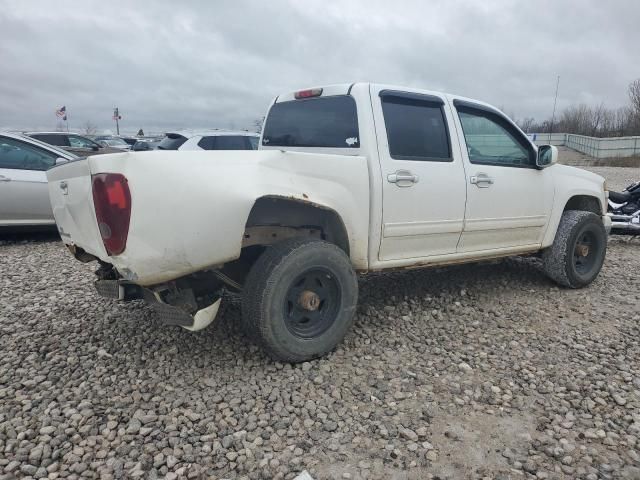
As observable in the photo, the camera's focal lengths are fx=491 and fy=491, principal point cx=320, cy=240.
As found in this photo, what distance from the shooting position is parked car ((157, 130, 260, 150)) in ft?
32.2

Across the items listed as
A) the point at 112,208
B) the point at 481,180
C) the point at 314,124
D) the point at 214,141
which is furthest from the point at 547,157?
the point at 214,141

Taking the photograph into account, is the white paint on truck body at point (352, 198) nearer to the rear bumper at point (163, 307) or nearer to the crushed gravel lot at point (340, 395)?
the rear bumper at point (163, 307)

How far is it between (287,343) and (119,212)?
4.22ft

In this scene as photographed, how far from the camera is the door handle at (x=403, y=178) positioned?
139 inches

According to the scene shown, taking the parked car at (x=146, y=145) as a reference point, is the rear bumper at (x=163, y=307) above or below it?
below

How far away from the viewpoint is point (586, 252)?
5113mm

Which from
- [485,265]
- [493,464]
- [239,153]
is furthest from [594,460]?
[485,265]

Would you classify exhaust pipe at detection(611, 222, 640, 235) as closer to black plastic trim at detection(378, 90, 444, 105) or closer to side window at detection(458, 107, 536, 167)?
side window at detection(458, 107, 536, 167)

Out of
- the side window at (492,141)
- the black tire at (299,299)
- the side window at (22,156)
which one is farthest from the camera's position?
the side window at (22,156)

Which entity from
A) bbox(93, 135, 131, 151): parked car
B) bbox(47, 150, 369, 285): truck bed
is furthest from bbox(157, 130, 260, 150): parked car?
bbox(93, 135, 131, 151): parked car

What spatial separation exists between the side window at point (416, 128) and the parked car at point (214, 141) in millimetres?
6290

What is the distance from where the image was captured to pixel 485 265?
5863mm

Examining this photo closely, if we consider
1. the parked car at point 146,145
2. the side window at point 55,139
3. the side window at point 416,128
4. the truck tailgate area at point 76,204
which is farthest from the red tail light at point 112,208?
the side window at point 55,139

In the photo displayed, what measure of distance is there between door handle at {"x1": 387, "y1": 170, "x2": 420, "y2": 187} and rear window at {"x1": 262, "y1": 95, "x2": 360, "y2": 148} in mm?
341
